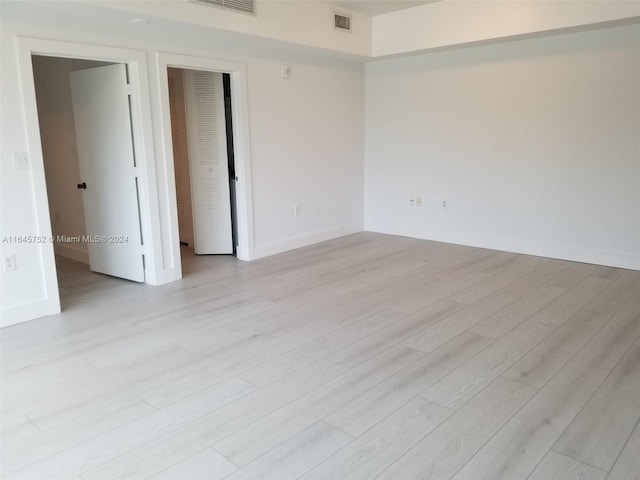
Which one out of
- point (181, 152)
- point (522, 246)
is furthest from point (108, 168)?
point (522, 246)

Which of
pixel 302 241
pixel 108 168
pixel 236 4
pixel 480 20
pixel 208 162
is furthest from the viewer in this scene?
pixel 302 241

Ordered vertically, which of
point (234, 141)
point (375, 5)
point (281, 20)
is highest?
point (375, 5)

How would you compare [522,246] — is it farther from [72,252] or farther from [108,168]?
[72,252]

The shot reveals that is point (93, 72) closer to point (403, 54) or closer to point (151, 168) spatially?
point (151, 168)

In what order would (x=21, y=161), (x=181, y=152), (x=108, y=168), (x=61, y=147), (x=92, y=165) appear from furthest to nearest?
(x=181, y=152) < (x=61, y=147) < (x=92, y=165) < (x=108, y=168) < (x=21, y=161)

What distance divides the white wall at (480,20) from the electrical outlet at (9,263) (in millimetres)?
4658

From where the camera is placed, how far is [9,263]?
364 centimetres

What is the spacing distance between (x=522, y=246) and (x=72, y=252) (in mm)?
5412

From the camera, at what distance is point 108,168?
183 inches

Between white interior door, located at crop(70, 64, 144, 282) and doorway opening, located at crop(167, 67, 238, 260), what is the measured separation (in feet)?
3.75

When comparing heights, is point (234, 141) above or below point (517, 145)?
above

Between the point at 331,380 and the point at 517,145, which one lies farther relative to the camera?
the point at 517,145

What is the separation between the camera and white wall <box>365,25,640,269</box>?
485 centimetres

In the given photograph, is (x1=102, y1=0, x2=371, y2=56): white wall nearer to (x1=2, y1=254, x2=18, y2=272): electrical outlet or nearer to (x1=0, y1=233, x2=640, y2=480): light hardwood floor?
(x1=2, y1=254, x2=18, y2=272): electrical outlet
